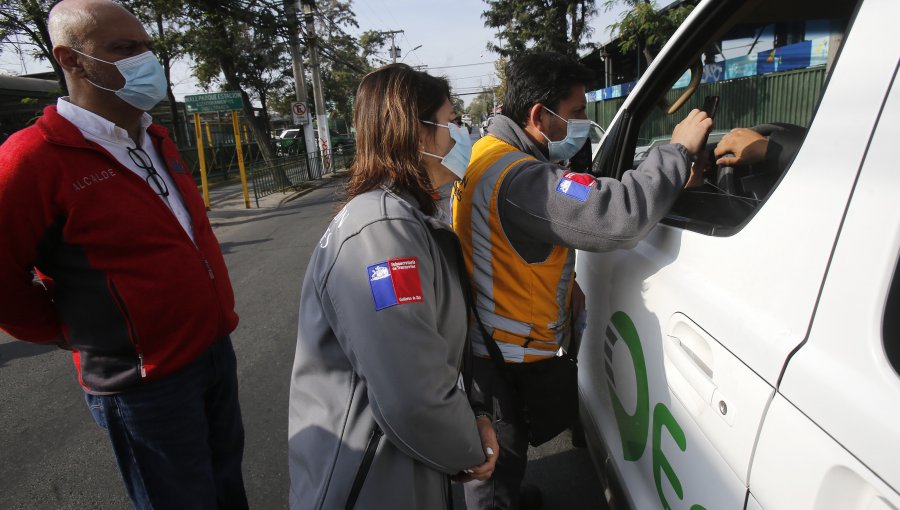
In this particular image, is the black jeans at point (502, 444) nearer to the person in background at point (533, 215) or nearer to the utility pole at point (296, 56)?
the person in background at point (533, 215)

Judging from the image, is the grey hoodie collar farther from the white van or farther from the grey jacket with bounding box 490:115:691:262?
the white van

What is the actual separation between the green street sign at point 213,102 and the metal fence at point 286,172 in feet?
6.99

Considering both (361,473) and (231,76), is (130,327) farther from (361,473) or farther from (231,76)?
(231,76)

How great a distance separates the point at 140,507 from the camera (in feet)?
5.45

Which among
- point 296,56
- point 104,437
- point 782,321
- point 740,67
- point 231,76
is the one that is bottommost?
point 104,437

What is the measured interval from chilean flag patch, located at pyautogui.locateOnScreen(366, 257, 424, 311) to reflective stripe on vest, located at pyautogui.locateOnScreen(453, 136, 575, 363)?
0.60 meters

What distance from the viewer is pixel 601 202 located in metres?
1.41

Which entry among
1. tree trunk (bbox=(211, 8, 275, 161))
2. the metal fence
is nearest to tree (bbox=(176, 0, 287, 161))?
tree trunk (bbox=(211, 8, 275, 161))

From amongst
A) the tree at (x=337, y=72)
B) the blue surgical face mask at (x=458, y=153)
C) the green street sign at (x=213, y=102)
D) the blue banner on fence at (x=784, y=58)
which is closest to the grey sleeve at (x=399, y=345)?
the blue surgical face mask at (x=458, y=153)

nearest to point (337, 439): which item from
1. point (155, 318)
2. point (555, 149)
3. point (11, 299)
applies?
point (155, 318)

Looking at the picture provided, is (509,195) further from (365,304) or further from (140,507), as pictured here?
(140,507)

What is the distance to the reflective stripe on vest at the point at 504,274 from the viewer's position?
1.65m

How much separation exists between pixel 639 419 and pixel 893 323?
2.69ft

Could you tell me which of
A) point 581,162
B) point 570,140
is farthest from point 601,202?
point 581,162
